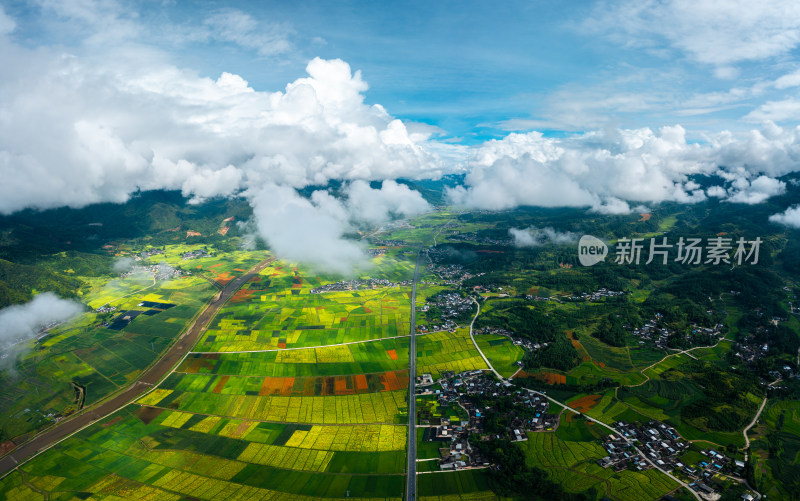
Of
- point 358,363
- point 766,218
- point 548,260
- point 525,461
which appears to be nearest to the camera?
point 525,461

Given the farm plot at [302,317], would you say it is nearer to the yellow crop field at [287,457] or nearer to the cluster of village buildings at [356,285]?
the cluster of village buildings at [356,285]

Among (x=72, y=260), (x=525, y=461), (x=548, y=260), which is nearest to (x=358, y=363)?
(x=525, y=461)

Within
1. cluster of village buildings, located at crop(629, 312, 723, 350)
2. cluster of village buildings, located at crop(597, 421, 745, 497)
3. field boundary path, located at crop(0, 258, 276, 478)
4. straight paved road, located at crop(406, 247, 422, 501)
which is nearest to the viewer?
straight paved road, located at crop(406, 247, 422, 501)

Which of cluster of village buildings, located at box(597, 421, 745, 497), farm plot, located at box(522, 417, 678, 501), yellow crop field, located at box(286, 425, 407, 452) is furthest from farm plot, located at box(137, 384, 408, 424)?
cluster of village buildings, located at box(597, 421, 745, 497)

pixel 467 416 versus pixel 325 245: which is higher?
pixel 325 245

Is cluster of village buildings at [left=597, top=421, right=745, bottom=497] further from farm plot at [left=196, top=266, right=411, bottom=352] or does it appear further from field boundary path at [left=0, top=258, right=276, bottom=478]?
field boundary path at [left=0, top=258, right=276, bottom=478]

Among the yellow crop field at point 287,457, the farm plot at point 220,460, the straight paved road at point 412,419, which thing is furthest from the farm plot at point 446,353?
the yellow crop field at point 287,457

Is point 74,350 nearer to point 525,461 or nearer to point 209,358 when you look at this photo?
point 209,358
